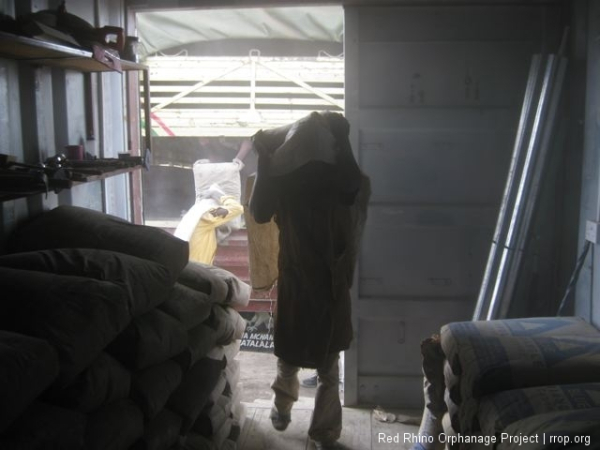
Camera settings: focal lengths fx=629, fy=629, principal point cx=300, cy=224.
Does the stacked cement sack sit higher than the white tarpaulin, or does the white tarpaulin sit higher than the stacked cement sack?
the white tarpaulin

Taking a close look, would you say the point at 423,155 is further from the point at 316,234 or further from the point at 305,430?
the point at 305,430

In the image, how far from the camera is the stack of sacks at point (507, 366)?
6.21ft

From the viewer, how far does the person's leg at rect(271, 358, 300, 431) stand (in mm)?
2863

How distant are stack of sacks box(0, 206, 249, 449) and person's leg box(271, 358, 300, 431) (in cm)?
41

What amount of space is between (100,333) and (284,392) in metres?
1.50

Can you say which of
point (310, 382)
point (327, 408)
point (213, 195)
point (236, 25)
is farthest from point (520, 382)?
point (236, 25)

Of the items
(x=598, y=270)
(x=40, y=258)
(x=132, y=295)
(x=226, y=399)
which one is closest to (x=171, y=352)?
(x=132, y=295)

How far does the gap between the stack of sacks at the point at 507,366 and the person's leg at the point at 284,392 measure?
83cm

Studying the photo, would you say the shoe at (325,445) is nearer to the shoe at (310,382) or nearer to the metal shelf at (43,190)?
the shoe at (310,382)

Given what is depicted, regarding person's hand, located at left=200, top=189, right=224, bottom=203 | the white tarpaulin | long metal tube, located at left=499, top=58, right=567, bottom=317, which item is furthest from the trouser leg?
the white tarpaulin

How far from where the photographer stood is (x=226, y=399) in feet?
8.66

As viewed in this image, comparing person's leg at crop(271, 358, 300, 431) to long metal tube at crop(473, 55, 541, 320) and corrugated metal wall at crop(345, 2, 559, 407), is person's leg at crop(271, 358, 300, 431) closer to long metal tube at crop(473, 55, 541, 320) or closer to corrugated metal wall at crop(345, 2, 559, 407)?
corrugated metal wall at crop(345, 2, 559, 407)

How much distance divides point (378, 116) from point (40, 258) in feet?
5.99

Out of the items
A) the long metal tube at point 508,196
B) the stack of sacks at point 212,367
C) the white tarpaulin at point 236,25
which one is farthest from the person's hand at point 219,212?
the long metal tube at point 508,196
